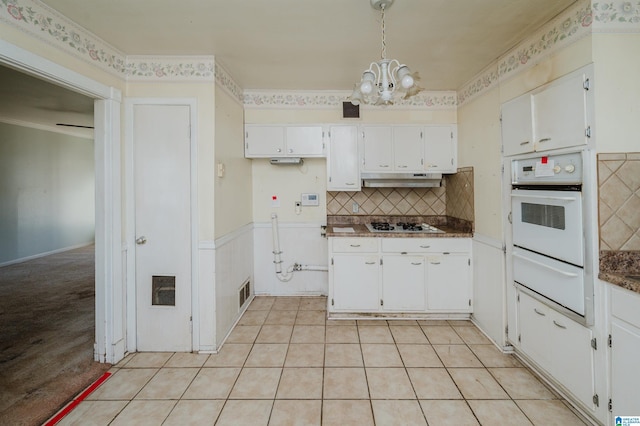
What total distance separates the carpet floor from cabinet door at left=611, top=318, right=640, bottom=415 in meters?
3.24

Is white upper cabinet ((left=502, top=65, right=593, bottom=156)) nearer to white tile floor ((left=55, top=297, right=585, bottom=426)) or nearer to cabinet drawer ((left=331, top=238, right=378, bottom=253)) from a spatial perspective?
cabinet drawer ((left=331, top=238, right=378, bottom=253))

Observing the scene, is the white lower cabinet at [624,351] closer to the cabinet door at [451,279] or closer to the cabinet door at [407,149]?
the cabinet door at [451,279]

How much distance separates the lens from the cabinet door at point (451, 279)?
9.53 ft

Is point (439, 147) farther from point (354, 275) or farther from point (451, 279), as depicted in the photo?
point (354, 275)

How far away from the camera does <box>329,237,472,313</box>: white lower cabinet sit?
2906mm

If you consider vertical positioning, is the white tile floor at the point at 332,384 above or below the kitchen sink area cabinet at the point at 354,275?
below

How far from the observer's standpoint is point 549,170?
184 centimetres

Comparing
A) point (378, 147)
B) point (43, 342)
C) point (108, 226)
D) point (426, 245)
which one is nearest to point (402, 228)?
point (426, 245)

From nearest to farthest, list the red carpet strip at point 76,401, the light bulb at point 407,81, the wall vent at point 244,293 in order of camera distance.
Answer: the light bulb at point 407,81 → the red carpet strip at point 76,401 → the wall vent at point 244,293

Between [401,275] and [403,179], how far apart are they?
3.63 ft

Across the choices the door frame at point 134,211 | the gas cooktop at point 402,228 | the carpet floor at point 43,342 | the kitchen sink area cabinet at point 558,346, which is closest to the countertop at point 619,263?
the kitchen sink area cabinet at point 558,346

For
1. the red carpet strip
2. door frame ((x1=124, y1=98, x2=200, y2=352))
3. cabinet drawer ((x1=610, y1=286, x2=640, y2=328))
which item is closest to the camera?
cabinet drawer ((x1=610, y1=286, x2=640, y2=328))

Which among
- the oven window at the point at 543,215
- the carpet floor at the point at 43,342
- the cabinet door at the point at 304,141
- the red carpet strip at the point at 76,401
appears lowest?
the red carpet strip at the point at 76,401

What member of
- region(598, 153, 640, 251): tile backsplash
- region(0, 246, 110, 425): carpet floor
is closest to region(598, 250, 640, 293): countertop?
region(598, 153, 640, 251): tile backsplash
